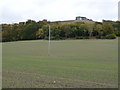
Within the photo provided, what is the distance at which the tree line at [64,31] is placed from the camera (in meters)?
74.0

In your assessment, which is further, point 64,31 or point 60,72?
point 64,31

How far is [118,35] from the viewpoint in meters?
73.8

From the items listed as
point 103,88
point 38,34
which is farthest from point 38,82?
point 38,34

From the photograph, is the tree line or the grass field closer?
the grass field

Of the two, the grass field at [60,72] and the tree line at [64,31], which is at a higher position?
the tree line at [64,31]

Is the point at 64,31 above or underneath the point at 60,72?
above

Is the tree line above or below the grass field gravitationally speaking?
above

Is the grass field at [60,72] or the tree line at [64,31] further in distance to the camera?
the tree line at [64,31]

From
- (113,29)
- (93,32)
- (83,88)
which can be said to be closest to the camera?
(83,88)

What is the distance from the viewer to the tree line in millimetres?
74044

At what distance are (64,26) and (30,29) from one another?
532 inches

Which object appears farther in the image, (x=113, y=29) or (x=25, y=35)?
(x=25, y=35)

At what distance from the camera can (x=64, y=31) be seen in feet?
256

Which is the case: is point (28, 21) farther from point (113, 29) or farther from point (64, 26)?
point (113, 29)
